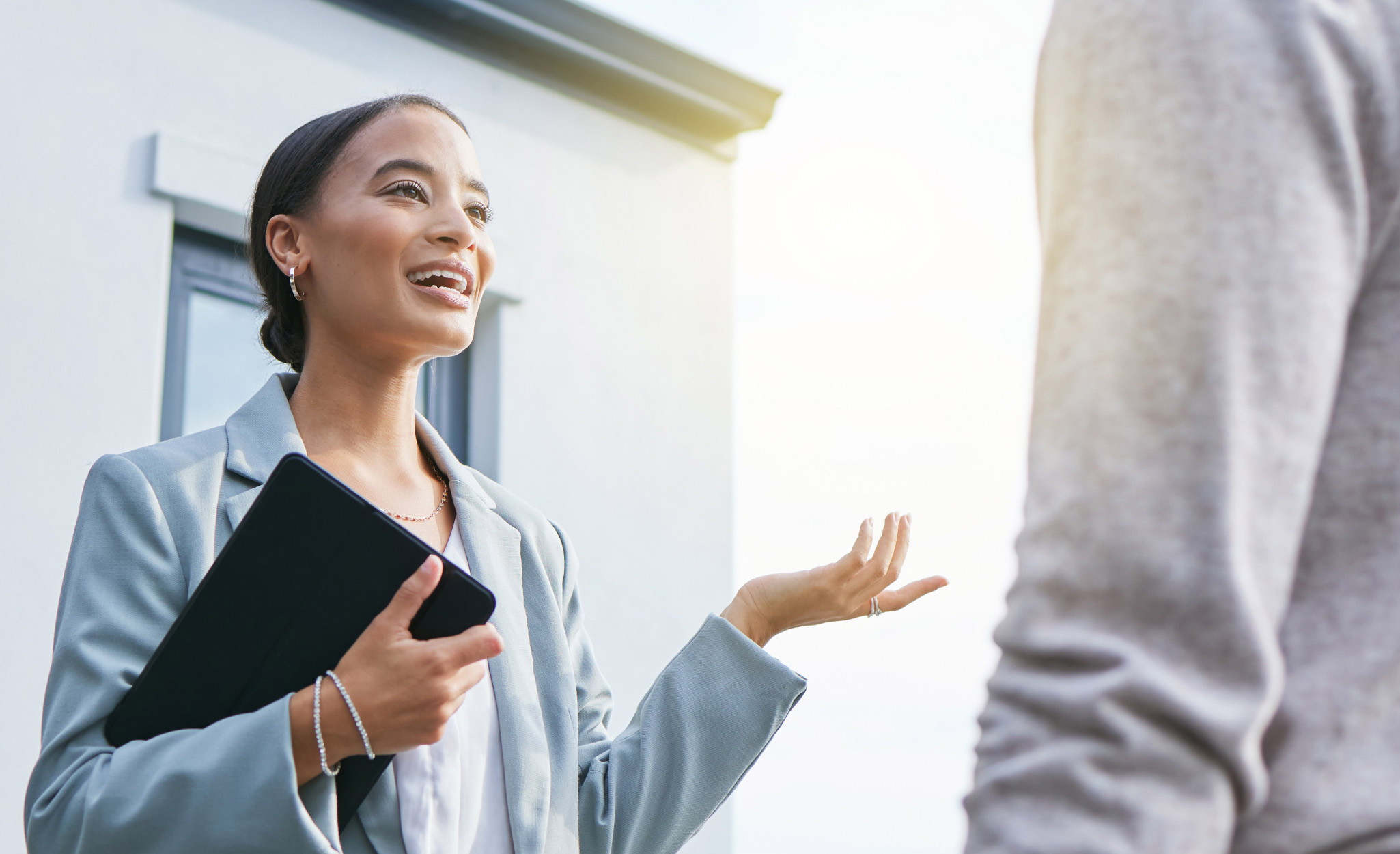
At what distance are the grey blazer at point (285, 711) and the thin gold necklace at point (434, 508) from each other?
0.09 ft

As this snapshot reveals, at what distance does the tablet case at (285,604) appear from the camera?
1.48 meters

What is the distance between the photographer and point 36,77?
3416 millimetres

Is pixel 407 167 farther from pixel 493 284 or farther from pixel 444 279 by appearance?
pixel 493 284

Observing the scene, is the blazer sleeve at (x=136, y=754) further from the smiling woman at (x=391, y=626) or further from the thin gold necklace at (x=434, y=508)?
the thin gold necklace at (x=434, y=508)

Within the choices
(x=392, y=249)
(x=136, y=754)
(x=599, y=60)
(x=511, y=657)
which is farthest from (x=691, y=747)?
(x=599, y=60)

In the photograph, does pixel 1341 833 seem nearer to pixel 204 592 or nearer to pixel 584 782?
pixel 204 592

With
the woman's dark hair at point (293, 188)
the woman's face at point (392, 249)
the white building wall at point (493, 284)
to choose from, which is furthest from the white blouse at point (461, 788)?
the white building wall at point (493, 284)

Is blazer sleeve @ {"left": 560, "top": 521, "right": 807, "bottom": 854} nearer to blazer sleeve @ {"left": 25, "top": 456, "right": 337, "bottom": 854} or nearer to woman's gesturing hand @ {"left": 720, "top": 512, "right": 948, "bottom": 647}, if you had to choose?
woman's gesturing hand @ {"left": 720, "top": 512, "right": 948, "bottom": 647}

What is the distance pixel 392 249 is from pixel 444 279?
102 mm

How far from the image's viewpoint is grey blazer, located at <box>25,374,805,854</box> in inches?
56.7

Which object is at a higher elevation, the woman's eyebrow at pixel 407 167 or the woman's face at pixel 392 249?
the woman's eyebrow at pixel 407 167

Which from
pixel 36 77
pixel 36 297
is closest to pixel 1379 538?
pixel 36 297

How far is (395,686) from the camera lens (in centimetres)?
143

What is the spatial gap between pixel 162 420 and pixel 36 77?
1.00 metres
